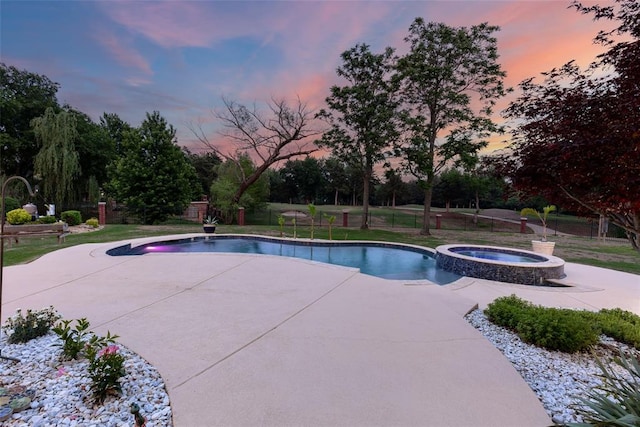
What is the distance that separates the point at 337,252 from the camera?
963 centimetres

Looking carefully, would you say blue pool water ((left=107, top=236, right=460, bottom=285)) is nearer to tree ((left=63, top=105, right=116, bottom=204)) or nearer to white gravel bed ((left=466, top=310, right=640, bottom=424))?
white gravel bed ((left=466, top=310, right=640, bottom=424))

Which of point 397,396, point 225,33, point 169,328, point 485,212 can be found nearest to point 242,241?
point 225,33

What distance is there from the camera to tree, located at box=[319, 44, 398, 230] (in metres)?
14.5

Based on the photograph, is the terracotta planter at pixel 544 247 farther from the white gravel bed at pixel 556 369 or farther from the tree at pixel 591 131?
the white gravel bed at pixel 556 369

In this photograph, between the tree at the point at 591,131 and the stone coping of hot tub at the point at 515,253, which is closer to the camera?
the tree at the point at 591,131

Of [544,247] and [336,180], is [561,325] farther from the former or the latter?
[336,180]

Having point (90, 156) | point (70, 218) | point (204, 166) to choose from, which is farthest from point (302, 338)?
point (204, 166)

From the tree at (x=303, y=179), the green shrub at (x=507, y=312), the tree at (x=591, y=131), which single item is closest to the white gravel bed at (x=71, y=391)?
the green shrub at (x=507, y=312)

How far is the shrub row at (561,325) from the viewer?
3059 mm

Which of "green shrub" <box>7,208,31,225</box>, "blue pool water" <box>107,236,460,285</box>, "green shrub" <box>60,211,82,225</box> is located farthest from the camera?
"green shrub" <box>60,211,82,225</box>

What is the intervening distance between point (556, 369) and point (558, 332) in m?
0.56

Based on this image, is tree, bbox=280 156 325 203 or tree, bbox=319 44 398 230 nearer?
tree, bbox=319 44 398 230

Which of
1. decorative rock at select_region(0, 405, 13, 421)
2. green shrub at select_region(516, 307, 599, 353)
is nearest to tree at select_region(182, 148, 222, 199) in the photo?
decorative rock at select_region(0, 405, 13, 421)

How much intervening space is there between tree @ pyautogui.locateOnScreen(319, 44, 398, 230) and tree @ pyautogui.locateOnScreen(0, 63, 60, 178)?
654 inches
